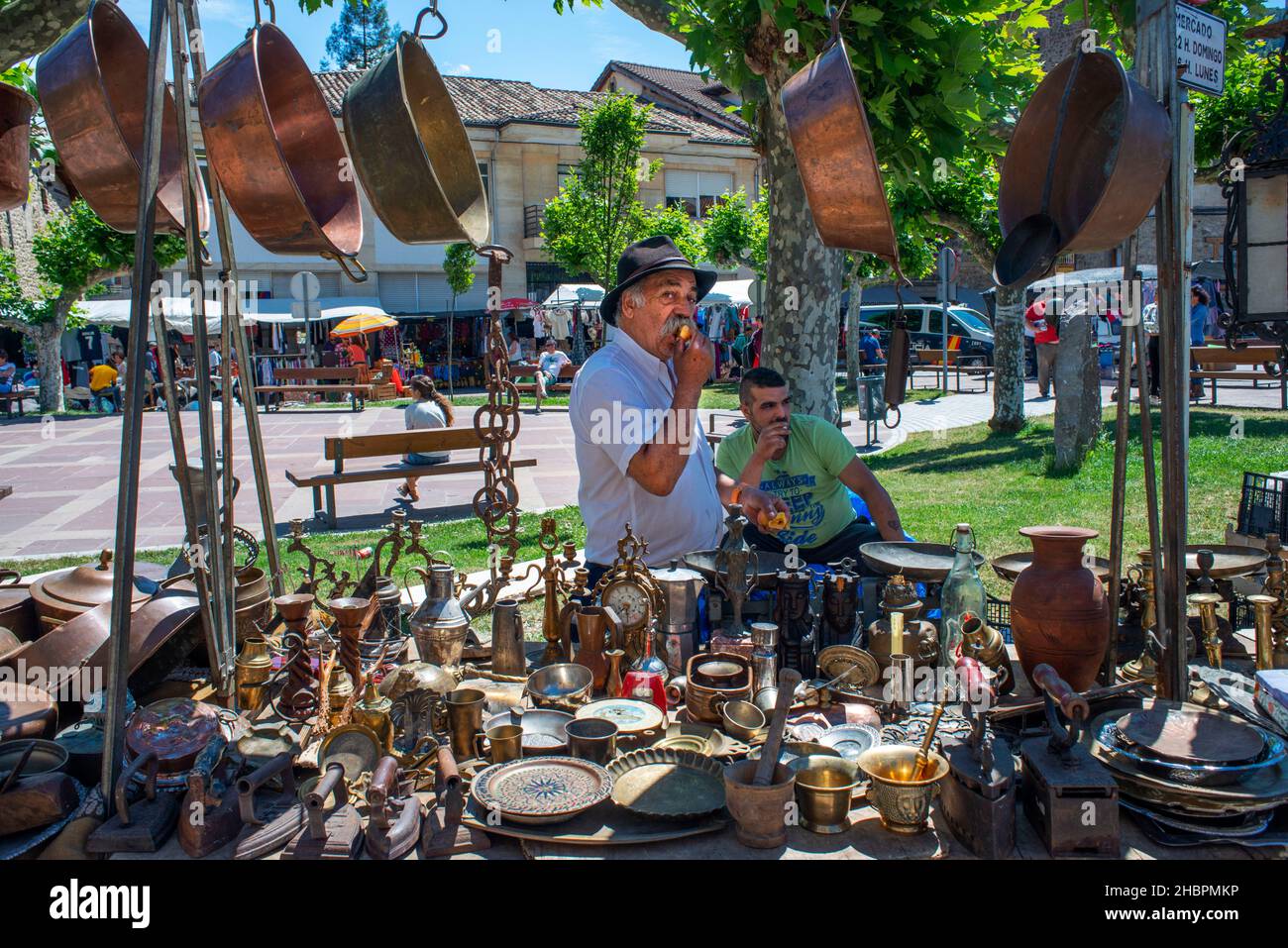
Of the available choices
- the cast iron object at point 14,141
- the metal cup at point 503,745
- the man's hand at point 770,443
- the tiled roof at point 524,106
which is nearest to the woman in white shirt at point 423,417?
the man's hand at point 770,443

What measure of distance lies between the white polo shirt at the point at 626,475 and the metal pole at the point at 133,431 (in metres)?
1.43

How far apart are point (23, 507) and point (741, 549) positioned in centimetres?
796

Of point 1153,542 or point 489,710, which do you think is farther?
point 489,710

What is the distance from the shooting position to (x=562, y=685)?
95.1 inches

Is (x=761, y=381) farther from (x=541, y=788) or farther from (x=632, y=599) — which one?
(x=541, y=788)

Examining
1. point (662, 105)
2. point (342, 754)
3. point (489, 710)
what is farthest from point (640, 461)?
point (662, 105)

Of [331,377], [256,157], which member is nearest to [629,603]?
[256,157]

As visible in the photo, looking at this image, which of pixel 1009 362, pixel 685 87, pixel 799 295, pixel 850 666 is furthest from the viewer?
pixel 685 87

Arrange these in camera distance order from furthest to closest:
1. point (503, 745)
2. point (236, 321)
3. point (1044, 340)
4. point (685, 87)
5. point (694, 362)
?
point (685, 87), point (1044, 340), point (694, 362), point (236, 321), point (503, 745)

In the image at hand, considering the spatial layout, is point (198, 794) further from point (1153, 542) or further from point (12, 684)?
point (1153, 542)

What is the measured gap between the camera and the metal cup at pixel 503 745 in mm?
2051

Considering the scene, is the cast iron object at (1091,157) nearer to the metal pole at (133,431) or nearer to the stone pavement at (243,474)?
the metal pole at (133,431)

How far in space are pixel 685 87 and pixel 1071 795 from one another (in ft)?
126

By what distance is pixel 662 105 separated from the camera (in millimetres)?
34156
